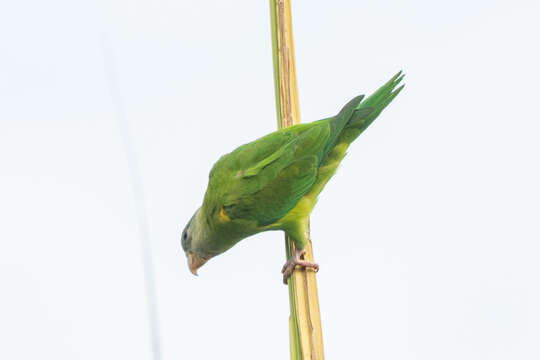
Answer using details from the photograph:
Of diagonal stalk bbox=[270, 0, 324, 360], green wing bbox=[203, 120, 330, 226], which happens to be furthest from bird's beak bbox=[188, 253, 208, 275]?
diagonal stalk bbox=[270, 0, 324, 360]

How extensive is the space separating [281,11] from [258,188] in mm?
1190

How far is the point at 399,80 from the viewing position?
12.7 ft

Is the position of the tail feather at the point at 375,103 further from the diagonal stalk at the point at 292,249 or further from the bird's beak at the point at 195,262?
the bird's beak at the point at 195,262

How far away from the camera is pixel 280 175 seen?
3.75 meters

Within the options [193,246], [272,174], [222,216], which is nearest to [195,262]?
[193,246]

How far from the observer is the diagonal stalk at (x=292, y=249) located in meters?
1.98

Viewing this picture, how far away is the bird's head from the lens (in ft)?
13.8

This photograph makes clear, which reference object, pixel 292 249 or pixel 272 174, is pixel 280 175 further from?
pixel 292 249

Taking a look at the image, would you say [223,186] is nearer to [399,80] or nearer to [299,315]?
[399,80]

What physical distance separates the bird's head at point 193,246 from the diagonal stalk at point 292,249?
33.9 inches

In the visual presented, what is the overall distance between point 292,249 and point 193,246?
3.53ft

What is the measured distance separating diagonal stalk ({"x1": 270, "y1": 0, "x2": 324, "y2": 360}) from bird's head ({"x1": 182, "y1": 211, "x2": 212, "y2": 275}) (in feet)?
2.82

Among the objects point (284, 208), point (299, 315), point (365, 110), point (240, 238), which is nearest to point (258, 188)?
point (284, 208)

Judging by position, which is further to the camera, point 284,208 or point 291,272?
point 284,208
